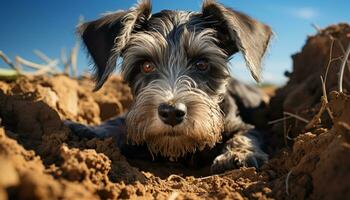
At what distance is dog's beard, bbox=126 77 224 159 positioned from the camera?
438cm

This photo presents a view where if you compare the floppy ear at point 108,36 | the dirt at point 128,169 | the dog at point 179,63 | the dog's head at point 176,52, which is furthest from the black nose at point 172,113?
the floppy ear at point 108,36

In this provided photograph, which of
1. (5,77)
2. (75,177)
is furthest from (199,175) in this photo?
(5,77)

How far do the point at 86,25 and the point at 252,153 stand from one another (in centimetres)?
244

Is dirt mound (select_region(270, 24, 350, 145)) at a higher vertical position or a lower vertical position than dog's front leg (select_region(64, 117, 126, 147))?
higher

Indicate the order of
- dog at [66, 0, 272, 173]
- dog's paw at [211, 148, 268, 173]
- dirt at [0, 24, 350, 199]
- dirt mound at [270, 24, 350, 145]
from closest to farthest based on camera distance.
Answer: dirt at [0, 24, 350, 199], dog at [66, 0, 272, 173], dog's paw at [211, 148, 268, 173], dirt mound at [270, 24, 350, 145]

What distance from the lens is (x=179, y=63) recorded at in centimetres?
523

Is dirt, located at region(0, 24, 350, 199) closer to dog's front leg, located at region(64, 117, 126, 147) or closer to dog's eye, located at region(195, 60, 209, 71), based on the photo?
dog's front leg, located at region(64, 117, 126, 147)

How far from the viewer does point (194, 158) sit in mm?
5574

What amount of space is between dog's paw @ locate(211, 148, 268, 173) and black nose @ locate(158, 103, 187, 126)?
104cm

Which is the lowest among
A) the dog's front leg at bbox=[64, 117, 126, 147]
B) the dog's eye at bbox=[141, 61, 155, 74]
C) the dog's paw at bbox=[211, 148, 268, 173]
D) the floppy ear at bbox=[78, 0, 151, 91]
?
the dog's paw at bbox=[211, 148, 268, 173]

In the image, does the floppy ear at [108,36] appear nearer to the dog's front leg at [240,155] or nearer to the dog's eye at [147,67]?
the dog's eye at [147,67]

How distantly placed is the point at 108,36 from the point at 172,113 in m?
1.55

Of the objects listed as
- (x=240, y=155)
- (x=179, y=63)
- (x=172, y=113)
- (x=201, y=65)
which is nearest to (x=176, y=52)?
(x=179, y=63)

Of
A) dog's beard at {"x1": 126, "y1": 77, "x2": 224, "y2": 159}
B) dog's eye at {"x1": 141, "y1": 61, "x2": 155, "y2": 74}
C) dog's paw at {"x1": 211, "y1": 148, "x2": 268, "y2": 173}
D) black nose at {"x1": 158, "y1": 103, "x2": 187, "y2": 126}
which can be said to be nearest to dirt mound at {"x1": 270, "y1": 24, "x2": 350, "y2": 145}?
dog's paw at {"x1": 211, "y1": 148, "x2": 268, "y2": 173}
